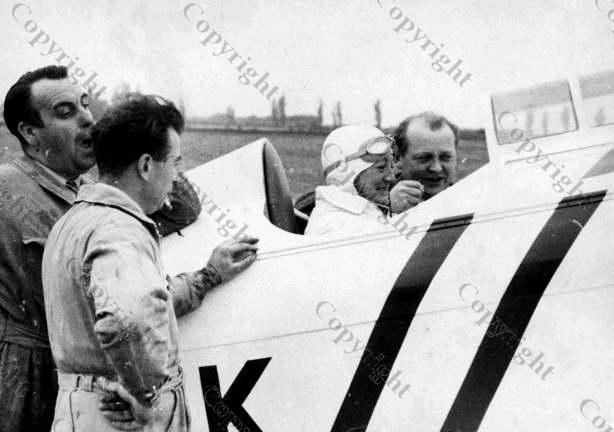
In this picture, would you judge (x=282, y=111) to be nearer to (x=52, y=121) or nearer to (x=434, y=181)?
(x=434, y=181)

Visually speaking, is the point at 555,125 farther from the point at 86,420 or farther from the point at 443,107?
the point at 86,420

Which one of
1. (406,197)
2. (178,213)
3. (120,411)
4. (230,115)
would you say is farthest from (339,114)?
(120,411)

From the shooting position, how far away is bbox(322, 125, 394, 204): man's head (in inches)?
120

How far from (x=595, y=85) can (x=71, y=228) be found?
6.08 ft

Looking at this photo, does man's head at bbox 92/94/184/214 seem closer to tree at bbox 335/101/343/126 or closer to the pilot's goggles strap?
the pilot's goggles strap

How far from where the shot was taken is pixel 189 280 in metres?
2.55

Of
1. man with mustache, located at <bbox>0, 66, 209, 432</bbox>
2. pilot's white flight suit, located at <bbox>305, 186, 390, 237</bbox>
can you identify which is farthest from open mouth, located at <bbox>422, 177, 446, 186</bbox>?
man with mustache, located at <bbox>0, 66, 209, 432</bbox>

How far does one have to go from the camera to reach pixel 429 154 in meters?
3.16

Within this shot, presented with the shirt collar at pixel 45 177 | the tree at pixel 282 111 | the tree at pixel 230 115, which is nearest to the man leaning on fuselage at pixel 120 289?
the shirt collar at pixel 45 177

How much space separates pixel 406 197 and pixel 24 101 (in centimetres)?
146

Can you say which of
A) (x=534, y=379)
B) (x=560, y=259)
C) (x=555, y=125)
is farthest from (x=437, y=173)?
(x=534, y=379)

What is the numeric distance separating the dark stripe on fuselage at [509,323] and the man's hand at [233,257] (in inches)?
32.1

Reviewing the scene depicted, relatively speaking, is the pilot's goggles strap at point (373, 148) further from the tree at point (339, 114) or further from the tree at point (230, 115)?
the tree at point (230, 115)

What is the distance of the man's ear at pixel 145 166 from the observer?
2158 mm
